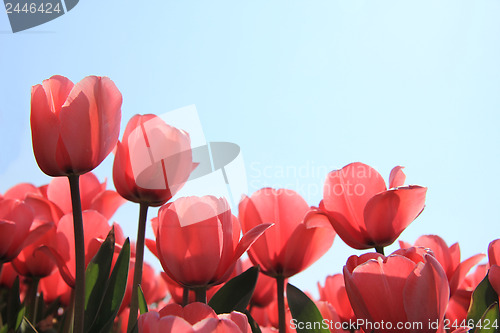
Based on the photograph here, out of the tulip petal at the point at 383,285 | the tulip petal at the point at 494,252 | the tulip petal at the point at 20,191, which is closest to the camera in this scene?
the tulip petal at the point at 383,285

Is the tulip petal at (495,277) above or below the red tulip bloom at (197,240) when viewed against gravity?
below

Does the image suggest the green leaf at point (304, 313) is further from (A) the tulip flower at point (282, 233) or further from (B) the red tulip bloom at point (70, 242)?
(B) the red tulip bloom at point (70, 242)

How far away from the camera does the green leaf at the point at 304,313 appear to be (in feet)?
2.21

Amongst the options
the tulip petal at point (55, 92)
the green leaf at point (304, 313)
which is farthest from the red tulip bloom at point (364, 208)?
the tulip petal at point (55, 92)

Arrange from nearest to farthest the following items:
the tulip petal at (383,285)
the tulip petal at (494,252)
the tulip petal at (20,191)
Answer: the tulip petal at (383,285) → the tulip petal at (494,252) → the tulip petal at (20,191)

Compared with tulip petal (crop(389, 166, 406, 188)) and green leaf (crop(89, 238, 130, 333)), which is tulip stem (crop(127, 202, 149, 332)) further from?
tulip petal (crop(389, 166, 406, 188))

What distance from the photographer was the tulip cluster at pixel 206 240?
0.57 m

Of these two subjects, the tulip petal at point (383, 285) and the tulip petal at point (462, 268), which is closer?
the tulip petal at point (383, 285)

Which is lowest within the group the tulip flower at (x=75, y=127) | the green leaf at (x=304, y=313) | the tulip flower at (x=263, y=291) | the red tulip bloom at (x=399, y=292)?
the tulip flower at (x=263, y=291)

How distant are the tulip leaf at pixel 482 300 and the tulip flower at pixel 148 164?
50 cm

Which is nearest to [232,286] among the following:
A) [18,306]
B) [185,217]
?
[185,217]

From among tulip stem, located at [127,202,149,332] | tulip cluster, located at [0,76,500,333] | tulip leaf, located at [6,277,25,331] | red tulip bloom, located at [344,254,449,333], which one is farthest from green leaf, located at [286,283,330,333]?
tulip leaf, located at [6,277,25,331]

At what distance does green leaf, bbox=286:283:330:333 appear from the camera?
0.67m

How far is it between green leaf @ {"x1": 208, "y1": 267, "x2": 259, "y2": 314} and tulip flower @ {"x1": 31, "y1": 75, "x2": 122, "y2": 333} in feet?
0.69
